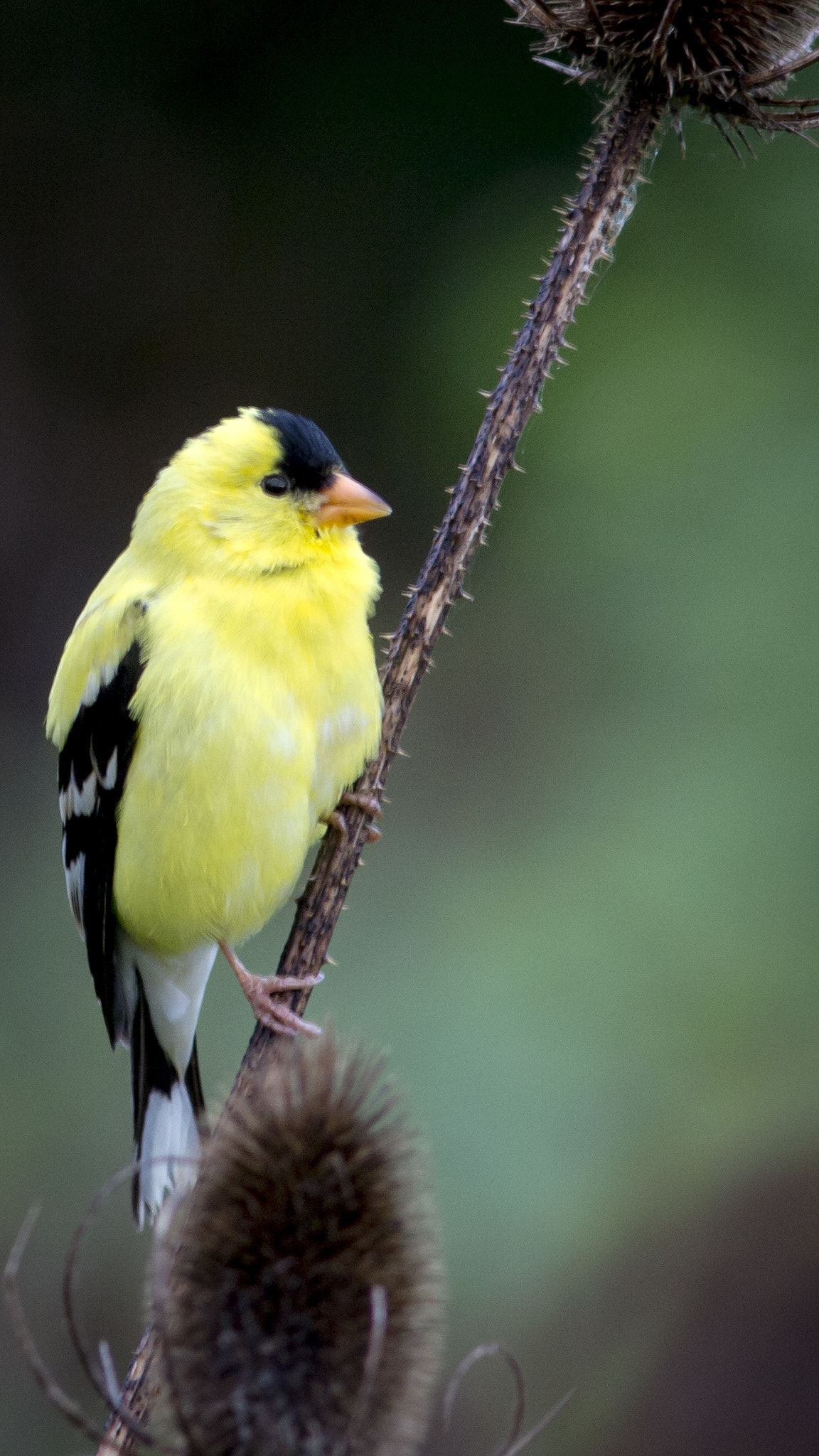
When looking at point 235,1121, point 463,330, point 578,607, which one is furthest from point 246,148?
point 235,1121

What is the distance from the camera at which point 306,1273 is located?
97 cm

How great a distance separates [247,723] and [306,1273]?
2.96 feet

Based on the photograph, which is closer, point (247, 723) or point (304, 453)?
point (247, 723)

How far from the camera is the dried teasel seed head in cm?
142

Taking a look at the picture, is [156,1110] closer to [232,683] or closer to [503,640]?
[232,683]

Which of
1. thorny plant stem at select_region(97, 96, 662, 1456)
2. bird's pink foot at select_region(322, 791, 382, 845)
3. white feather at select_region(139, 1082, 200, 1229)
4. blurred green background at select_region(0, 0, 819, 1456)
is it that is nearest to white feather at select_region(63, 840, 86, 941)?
white feather at select_region(139, 1082, 200, 1229)

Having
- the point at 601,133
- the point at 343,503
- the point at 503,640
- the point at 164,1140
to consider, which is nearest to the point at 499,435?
the point at 601,133

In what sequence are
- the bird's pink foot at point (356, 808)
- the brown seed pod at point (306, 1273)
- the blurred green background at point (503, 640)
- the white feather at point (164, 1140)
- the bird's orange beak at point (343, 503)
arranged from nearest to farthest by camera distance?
the brown seed pod at point (306, 1273) < the bird's pink foot at point (356, 808) < the bird's orange beak at point (343, 503) < the white feather at point (164, 1140) < the blurred green background at point (503, 640)

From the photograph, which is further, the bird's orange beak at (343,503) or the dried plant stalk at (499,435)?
the bird's orange beak at (343,503)

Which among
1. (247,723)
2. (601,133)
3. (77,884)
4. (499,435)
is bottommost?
(77,884)

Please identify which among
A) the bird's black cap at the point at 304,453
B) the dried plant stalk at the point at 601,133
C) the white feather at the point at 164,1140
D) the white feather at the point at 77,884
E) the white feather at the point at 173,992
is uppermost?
the dried plant stalk at the point at 601,133

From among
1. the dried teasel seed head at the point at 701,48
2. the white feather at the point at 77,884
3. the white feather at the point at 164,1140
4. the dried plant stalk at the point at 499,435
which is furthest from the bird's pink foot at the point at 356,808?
the dried teasel seed head at the point at 701,48

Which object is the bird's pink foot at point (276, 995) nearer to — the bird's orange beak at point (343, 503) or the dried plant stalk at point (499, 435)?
the dried plant stalk at point (499, 435)

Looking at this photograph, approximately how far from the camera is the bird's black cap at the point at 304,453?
1.88m
